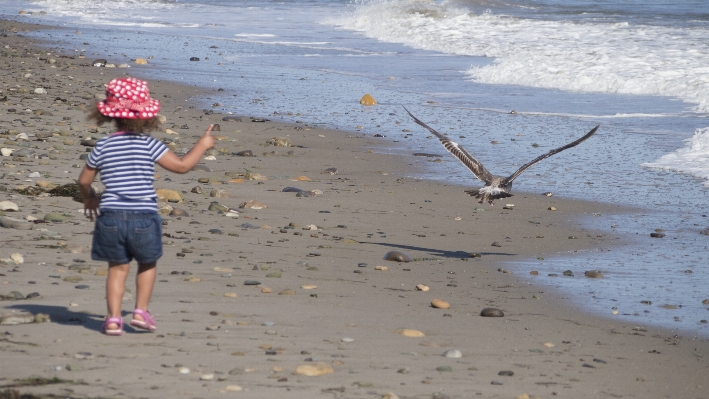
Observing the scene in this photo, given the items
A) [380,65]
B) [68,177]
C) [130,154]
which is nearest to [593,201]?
[68,177]

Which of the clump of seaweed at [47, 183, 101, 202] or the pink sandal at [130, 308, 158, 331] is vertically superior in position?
the pink sandal at [130, 308, 158, 331]

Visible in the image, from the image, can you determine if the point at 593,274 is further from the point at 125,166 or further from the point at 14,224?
the point at 14,224

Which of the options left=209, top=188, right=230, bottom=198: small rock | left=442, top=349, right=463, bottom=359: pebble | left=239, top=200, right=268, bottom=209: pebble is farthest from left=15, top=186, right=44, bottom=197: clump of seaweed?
left=442, top=349, right=463, bottom=359: pebble

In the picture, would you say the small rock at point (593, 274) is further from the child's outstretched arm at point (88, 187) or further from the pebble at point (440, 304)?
the child's outstretched arm at point (88, 187)

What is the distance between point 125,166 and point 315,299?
5.19 feet

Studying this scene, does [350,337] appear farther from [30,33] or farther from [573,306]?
[30,33]

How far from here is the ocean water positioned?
24.8 feet

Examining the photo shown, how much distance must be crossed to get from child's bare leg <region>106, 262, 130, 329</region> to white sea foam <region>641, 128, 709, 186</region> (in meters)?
7.72

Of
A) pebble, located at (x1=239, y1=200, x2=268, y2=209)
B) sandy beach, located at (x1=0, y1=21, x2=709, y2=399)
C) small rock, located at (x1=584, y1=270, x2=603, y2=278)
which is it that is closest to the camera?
sandy beach, located at (x1=0, y1=21, x2=709, y2=399)

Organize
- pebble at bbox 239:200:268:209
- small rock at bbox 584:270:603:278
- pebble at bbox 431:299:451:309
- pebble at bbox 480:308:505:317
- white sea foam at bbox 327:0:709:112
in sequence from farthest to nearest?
Answer: white sea foam at bbox 327:0:709:112 < pebble at bbox 239:200:268:209 < small rock at bbox 584:270:603:278 < pebble at bbox 431:299:451:309 < pebble at bbox 480:308:505:317

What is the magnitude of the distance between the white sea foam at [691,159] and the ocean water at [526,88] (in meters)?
0.04

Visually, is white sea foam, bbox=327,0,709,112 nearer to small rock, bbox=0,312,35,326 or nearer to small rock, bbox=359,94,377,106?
small rock, bbox=359,94,377,106

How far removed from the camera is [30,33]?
87.0 feet

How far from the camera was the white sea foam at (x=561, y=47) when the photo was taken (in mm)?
18703
